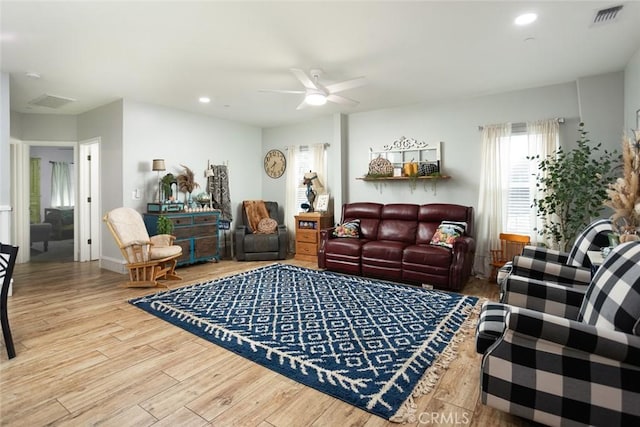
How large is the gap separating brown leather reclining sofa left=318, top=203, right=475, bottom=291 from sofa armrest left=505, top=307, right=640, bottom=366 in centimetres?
253

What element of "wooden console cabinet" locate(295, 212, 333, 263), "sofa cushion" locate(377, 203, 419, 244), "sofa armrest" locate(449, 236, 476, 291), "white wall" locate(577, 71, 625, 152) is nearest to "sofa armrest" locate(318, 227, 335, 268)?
"wooden console cabinet" locate(295, 212, 333, 263)

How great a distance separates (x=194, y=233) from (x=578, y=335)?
5.04 m

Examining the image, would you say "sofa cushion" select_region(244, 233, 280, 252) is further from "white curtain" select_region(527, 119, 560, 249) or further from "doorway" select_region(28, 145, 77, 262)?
"white curtain" select_region(527, 119, 560, 249)

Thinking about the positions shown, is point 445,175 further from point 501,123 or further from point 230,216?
point 230,216

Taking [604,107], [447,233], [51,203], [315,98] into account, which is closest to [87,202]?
[51,203]

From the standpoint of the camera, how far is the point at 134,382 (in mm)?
2070

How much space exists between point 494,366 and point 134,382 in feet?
6.91

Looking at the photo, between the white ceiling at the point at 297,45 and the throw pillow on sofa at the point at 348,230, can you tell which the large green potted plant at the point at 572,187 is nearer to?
the white ceiling at the point at 297,45

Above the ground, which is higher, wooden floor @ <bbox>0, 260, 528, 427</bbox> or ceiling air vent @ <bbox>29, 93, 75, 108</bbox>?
ceiling air vent @ <bbox>29, 93, 75, 108</bbox>

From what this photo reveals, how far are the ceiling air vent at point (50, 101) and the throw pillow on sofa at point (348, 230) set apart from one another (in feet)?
14.5

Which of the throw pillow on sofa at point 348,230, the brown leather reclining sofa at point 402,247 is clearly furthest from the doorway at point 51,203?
the brown leather reclining sofa at point 402,247

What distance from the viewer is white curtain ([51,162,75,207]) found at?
9133 millimetres

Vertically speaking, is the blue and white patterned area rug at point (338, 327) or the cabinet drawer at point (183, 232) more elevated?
the cabinet drawer at point (183, 232)

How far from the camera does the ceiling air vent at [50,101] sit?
4.63m
